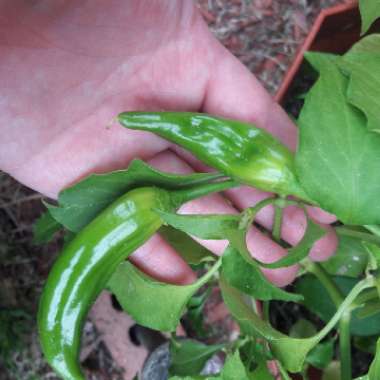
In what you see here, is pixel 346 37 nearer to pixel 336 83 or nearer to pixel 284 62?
pixel 284 62

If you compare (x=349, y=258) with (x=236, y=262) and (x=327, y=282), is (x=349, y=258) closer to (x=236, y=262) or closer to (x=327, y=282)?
(x=327, y=282)

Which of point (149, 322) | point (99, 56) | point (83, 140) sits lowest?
Answer: point (149, 322)

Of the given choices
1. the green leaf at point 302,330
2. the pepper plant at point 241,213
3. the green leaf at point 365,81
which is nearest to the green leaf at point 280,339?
the pepper plant at point 241,213

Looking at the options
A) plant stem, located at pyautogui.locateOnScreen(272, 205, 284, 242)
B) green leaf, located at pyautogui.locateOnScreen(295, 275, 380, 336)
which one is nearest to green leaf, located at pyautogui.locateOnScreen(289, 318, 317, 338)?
green leaf, located at pyautogui.locateOnScreen(295, 275, 380, 336)

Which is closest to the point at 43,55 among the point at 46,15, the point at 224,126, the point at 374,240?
the point at 46,15

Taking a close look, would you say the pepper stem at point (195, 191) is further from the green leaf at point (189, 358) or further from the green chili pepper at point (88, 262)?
the green leaf at point (189, 358)

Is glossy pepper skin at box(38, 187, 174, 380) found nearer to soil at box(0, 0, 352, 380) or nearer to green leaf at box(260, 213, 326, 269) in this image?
green leaf at box(260, 213, 326, 269)
